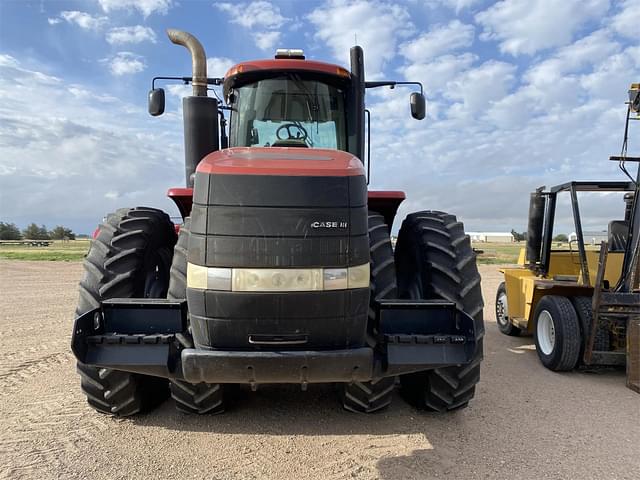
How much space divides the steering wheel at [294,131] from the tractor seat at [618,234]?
454 centimetres

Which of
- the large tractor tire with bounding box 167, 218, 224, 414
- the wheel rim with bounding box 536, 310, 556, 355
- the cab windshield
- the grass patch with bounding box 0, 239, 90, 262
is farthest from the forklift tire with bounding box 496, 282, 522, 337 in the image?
the grass patch with bounding box 0, 239, 90, 262

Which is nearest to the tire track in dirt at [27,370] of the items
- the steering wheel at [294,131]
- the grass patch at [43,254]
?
the steering wheel at [294,131]

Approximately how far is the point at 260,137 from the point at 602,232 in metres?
4.86

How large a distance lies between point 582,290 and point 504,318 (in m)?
2.20

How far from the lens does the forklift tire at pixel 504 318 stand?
7.28m

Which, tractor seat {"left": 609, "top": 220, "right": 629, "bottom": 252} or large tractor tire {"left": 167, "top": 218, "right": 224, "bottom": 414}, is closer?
large tractor tire {"left": 167, "top": 218, "right": 224, "bottom": 414}

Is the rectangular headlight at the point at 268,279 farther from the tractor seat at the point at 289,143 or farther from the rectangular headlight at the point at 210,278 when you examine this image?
the tractor seat at the point at 289,143

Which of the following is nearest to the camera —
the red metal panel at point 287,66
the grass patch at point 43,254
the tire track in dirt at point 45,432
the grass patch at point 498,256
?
the tire track in dirt at point 45,432

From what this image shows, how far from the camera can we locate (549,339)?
5.59 metres

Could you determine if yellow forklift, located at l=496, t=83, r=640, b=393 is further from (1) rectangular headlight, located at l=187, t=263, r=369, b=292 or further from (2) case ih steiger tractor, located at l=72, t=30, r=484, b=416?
(1) rectangular headlight, located at l=187, t=263, r=369, b=292

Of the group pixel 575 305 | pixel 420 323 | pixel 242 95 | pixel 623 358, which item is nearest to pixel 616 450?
pixel 420 323

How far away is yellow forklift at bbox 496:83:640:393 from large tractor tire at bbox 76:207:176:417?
14.2ft

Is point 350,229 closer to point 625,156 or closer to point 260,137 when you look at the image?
point 260,137

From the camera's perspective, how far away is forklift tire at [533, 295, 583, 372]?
5094mm
